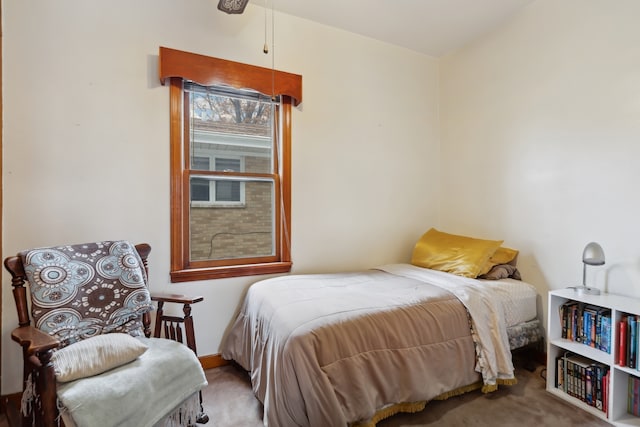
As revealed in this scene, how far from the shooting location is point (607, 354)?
1.83 meters

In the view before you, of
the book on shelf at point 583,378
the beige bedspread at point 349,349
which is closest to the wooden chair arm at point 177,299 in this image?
the beige bedspread at point 349,349

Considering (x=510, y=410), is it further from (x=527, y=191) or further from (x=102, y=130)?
(x=102, y=130)

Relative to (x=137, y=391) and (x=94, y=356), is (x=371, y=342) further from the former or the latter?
(x=94, y=356)

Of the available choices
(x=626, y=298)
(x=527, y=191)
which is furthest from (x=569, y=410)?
(x=527, y=191)

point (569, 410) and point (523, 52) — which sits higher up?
point (523, 52)

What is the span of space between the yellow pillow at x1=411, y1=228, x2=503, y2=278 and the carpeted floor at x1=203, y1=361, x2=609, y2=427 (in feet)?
2.65

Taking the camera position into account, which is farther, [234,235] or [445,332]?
[234,235]

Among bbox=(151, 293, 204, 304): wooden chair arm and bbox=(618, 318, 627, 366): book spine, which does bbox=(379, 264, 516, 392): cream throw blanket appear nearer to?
bbox=(618, 318, 627, 366): book spine

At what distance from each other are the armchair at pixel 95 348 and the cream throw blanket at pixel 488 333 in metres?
1.54

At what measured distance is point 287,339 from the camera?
1.52 m

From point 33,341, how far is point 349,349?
1279 mm

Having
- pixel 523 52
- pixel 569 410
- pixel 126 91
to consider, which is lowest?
pixel 569 410

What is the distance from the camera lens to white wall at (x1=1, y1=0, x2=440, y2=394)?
190cm

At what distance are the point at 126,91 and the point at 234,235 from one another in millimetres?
1254
